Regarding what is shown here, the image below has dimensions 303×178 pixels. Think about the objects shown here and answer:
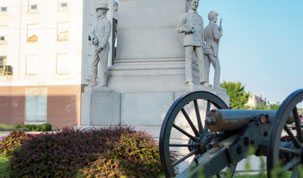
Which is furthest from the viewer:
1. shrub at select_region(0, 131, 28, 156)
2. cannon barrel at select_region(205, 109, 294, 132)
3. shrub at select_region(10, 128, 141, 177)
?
shrub at select_region(0, 131, 28, 156)

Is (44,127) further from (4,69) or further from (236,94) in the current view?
(236,94)

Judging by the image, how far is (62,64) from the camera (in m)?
33.8

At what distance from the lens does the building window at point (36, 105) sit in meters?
33.9

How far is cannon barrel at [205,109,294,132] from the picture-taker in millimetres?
4078

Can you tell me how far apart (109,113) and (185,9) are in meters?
3.41

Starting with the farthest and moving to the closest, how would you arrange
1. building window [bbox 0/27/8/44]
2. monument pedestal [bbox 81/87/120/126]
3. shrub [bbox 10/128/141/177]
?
building window [bbox 0/27/8/44] < monument pedestal [bbox 81/87/120/126] < shrub [bbox 10/128/141/177]

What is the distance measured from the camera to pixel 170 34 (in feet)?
34.1

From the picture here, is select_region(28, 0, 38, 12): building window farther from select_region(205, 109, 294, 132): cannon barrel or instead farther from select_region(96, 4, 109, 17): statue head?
select_region(205, 109, 294, 132): cannon barrel

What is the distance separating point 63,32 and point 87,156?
29426 millimetres

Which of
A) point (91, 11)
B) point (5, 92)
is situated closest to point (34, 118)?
point (5, 92)

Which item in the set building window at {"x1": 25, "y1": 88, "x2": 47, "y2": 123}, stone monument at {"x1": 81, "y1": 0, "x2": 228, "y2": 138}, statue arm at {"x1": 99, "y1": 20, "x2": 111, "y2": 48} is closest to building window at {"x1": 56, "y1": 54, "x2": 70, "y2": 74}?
building window at {"x1": 25, "y1": 88, "x2": 47, "y2": 123}

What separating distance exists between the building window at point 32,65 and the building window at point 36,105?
4.94ft

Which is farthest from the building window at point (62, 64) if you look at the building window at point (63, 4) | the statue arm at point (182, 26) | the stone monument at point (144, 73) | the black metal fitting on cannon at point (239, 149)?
the black metal fitting on cannon at point (239, 149)

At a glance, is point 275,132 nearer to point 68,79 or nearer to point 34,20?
point 68,79
